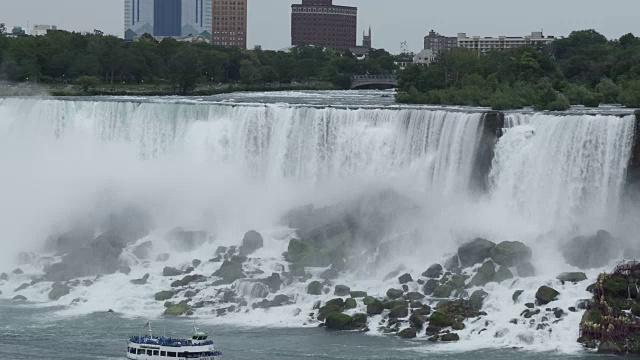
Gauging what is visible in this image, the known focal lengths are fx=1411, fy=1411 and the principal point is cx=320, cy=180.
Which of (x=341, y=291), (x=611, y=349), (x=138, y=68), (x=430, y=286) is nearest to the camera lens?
(x=611, y=349)

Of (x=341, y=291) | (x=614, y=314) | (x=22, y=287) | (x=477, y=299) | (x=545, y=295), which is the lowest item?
(x=22, y=287)

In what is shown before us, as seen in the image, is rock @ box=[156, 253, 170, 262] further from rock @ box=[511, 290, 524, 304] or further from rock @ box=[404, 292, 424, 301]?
rock @ box=[511, 290, 524, 304]

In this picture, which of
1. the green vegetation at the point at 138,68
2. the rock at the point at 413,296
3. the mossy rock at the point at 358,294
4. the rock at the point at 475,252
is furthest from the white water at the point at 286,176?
the green vegetation at the point at 138,68

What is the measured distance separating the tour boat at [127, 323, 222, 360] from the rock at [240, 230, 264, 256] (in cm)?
1197

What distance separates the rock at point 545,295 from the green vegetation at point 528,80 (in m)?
18.0

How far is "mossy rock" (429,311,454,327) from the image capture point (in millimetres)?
39000

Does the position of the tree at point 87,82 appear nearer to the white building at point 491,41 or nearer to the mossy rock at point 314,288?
the mossy rock at point 314,288

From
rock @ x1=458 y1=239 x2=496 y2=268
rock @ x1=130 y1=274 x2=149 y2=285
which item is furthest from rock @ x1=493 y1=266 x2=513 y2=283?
rock @ x1=130 y1=274 x2=149 y2=285

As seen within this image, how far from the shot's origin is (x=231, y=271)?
4519 cm

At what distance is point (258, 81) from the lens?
10106 cm

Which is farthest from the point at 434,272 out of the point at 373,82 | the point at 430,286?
the point at 373,82

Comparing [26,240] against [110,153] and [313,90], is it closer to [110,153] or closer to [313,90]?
[110,153]

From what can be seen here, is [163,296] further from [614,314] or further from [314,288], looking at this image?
[614,314]

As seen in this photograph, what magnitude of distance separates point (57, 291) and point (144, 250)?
15.8ft
